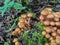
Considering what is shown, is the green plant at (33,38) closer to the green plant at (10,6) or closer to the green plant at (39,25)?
the green plant at (39,25)

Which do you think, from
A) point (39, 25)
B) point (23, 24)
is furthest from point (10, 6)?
point (39, 25)

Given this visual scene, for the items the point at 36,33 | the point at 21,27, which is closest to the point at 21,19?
the point at 21,27

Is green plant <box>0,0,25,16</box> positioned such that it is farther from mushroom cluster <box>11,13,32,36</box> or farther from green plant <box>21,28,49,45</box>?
green plant <box>21,28,49,45</box>

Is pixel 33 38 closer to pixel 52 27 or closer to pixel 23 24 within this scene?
pixel 23 24

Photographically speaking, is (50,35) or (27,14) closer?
(50,35)

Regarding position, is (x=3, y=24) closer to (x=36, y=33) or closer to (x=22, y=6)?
(x=22, y=6)

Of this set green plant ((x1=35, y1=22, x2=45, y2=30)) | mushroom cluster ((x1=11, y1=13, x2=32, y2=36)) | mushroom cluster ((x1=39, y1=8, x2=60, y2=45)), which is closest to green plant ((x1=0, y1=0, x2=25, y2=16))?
mushroom cluster ((x1=11, y1=13, x2=32, y2=36))
